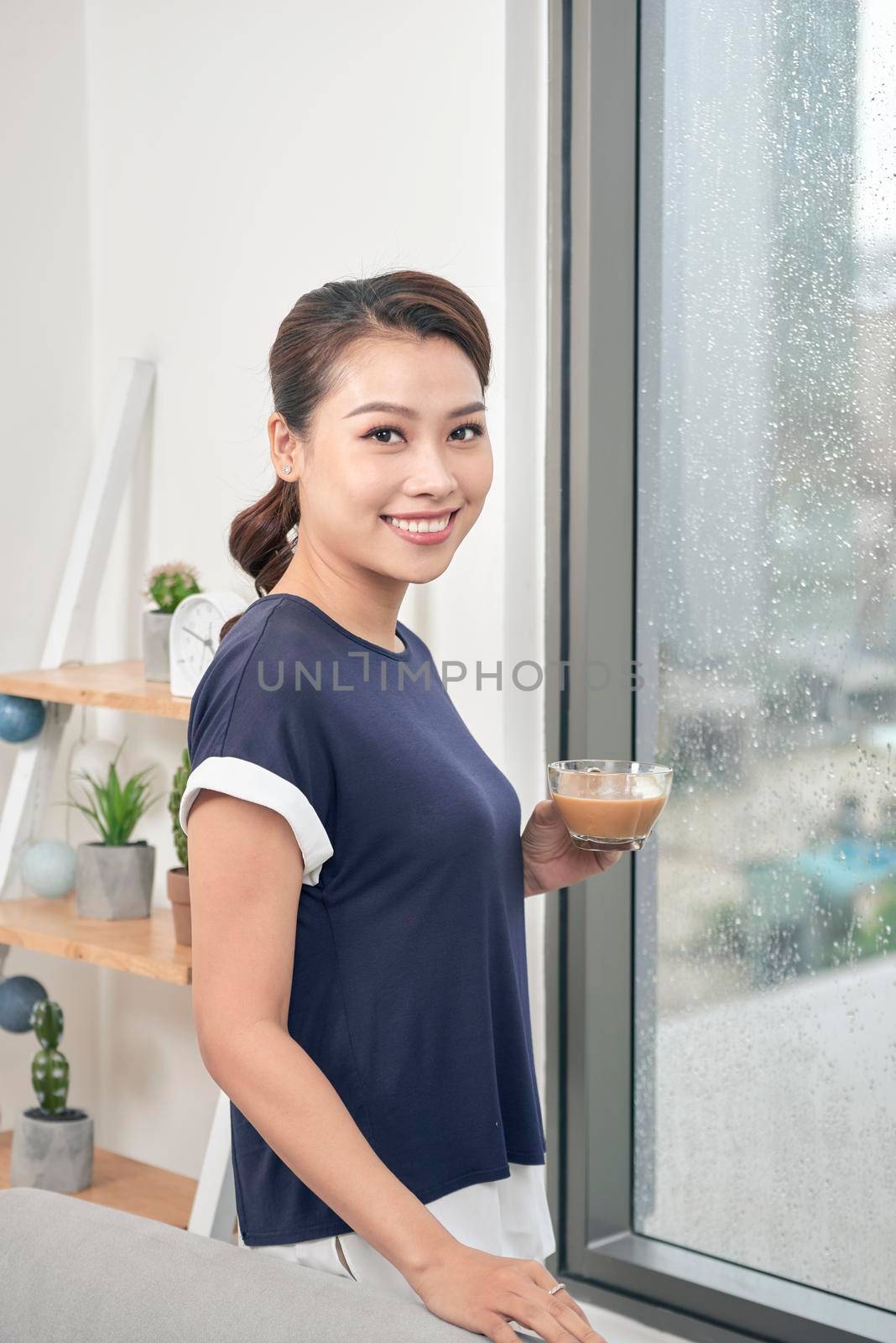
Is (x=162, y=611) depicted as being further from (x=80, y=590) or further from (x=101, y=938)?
(x=101, y=938)

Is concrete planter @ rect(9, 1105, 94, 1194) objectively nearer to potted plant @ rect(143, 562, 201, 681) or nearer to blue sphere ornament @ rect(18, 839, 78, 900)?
blue sphere ornament @ rect(18, 839, 78, 900)

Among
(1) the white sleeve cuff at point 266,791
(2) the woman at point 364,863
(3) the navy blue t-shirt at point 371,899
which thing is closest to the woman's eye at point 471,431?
(2) the woman at point 364,863

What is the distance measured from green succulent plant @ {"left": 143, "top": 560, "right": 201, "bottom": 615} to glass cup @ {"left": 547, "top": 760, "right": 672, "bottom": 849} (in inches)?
41.0

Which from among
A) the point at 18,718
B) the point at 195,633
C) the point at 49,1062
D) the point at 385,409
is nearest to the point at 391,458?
the point at 385,409

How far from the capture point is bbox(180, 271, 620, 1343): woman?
0.91m

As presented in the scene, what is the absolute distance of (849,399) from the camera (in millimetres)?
1604

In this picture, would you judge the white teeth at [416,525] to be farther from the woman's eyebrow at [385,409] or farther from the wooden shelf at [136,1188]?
the wooden shelf at [136,1188]

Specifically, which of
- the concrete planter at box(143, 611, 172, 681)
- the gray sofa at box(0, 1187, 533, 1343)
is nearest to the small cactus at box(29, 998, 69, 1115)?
the concrete planter at box(143, 611, 172, 681)

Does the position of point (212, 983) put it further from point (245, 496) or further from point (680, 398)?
point (245, 496)

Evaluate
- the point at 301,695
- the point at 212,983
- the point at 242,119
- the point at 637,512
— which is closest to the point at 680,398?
the point at 637,512

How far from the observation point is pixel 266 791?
0.92m

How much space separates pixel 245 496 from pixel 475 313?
3.41 ft

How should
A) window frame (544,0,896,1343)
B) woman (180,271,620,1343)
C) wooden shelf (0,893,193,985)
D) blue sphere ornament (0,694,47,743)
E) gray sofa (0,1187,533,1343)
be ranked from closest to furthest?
gray sofa (0,1187,533,1343), woman (180,271,620,1343), window frame (544,0,896,1343), wooden shelf (0,893,193,985), blue sphere ornament (0,694,47,743)

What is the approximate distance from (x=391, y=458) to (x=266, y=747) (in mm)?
257
